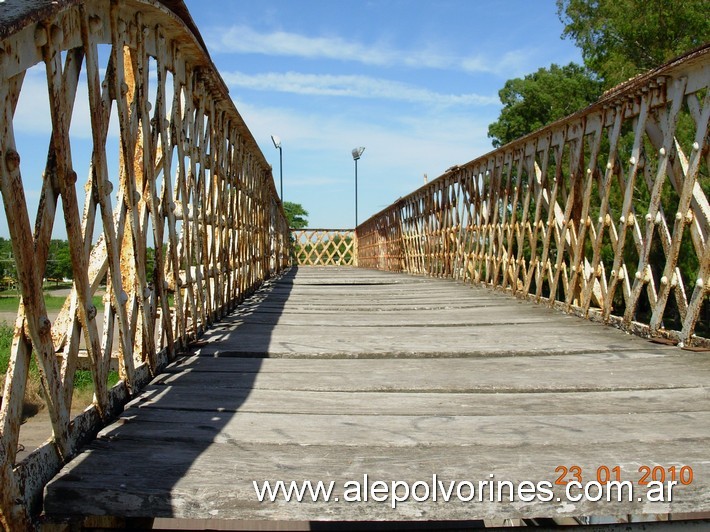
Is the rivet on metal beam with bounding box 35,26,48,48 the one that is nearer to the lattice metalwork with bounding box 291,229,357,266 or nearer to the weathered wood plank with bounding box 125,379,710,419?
the weathered wood plank with bounding box 125,379,710,419

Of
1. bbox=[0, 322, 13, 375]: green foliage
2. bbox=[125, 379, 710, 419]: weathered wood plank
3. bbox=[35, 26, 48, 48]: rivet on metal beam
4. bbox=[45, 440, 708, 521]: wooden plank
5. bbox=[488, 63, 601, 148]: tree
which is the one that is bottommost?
bbox=[0, 322, 13, 375]: green foliage

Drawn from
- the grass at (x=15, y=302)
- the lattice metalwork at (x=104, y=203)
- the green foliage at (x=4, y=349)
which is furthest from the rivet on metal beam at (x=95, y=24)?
the grass at (x=15, y=302)

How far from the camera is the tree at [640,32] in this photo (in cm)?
1662

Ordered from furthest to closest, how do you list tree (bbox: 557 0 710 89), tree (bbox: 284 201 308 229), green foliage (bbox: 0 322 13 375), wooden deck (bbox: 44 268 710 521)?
tree (bbox: 284 201 308 229)
tree (bbox: 557 0 710 89)
green foliage (bbox: 0 322 13 375)
wooden deck (bbox: 44 268 710 521)

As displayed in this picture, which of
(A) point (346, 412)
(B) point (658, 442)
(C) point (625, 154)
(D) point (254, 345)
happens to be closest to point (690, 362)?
(B) point (658, 442)

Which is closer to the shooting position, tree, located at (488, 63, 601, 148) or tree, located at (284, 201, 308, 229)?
tree, located at (488, 63, 601, 148)

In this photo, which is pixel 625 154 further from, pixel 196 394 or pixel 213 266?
pixel 196 394

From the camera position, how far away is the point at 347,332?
3.44m

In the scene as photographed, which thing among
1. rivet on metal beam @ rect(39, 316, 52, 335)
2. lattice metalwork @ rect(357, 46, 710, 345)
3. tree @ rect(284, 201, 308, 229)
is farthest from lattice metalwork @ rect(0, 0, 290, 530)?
tree @ rect(284, 201, 308, 229)

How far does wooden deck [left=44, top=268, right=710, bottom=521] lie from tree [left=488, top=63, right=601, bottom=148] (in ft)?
64.8

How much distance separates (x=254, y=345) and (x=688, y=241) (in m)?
12.8

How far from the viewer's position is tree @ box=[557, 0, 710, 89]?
54.5 ft

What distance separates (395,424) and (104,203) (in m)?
1.03

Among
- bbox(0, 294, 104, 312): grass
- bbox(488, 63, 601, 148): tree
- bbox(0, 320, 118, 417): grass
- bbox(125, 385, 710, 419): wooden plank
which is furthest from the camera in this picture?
bbox(0, 294, 104, 312): grass
